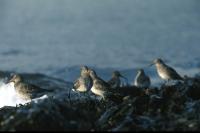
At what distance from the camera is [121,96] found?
944 inches

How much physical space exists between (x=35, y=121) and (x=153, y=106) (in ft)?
12.1

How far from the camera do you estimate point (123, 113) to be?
2086 centimetres

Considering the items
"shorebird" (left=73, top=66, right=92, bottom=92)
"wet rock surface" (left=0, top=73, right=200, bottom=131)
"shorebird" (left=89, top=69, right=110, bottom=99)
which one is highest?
"shorebird" (left=73, top=66, right=92, bottom=92)

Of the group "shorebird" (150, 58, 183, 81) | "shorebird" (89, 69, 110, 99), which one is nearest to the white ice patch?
"shorebird" (89, 69, 110, 99)

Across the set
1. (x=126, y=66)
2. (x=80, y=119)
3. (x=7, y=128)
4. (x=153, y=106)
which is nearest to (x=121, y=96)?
(x=153, y=106)

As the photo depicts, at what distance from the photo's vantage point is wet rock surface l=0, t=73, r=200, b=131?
62.0ft

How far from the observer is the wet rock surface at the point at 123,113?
62.0 ft

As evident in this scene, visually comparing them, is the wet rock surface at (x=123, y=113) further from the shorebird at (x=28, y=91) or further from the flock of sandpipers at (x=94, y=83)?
the shorebird at (x=28, y=91)

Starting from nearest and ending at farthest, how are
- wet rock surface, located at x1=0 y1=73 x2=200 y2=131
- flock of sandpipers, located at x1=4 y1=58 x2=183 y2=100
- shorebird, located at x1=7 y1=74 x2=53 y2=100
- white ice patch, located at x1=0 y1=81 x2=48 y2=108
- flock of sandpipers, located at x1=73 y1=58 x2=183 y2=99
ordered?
wet rock surface, located at x1=0 y1=73 x2=200 y2=131 < flock of sandpipers, located at x1=73 y1=58 x2=183 y2=99 < flock of sandpipers, located at x1=4 y1=58 x2=183 y2=100 < shorebird, located at x1=7 y1=74 x2=53 y2=100 < white ice patch, located at x1=0 y1=81 x2=48 y2=108

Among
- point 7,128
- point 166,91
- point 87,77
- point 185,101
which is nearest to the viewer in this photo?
point 7,128

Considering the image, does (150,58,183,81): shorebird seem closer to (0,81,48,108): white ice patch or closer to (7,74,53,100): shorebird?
(7,74,53,100): shorebird

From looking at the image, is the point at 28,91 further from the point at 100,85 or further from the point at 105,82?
the point at 100,85

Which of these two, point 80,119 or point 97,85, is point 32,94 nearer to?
point 97,85

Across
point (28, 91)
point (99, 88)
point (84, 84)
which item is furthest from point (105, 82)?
point (28, 91)
